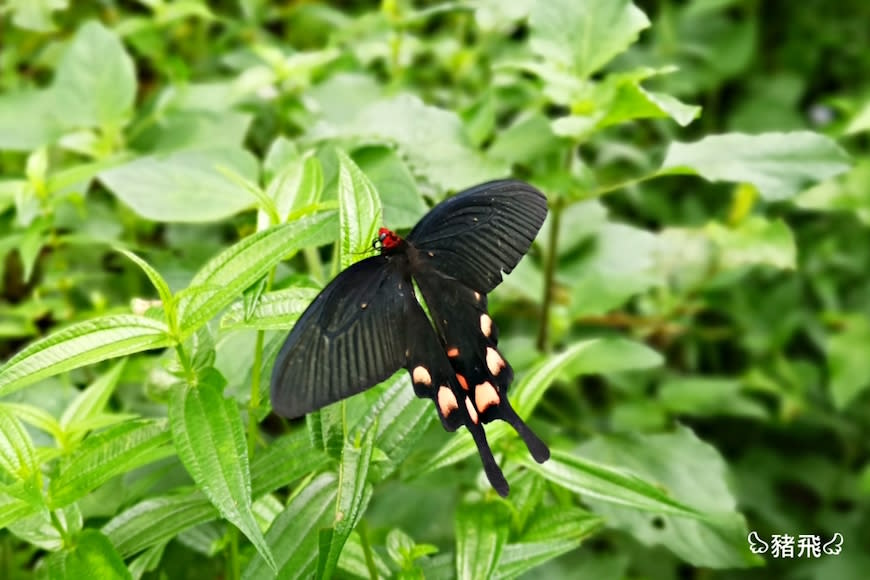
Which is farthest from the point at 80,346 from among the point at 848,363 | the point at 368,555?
the point at 848,363

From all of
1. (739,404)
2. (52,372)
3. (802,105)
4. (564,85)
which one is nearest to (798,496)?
(739,404)

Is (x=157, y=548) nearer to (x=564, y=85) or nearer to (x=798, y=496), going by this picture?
(x=564, y=85)

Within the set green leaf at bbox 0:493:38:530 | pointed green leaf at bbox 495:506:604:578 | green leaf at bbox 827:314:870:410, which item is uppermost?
green leaf at bbox 0:493:38:530

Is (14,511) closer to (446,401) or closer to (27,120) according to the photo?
(446,401)

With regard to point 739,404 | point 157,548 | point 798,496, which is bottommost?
point 798,496

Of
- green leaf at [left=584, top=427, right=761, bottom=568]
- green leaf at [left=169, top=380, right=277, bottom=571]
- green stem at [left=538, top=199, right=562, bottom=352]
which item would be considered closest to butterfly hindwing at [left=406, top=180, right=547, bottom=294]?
green leaf at [left=169, top=380, right=277, bottom=571]

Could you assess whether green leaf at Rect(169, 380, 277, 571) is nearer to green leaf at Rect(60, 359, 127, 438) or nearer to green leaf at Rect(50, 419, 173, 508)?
green leaf at Rect(50, 419, 173, 508)
